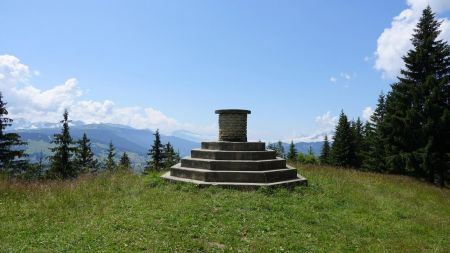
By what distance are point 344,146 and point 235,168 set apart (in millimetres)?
37860

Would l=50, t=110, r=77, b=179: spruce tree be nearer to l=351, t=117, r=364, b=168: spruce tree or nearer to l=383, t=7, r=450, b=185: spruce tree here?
l=383, t=7, r=450, b=185: spruce tree

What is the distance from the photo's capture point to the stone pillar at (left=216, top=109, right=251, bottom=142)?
16141 mm

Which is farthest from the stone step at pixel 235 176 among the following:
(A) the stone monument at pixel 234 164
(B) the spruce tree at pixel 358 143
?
(B) the spruce tree at pixel 358 143

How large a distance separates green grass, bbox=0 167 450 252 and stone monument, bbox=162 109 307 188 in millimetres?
927

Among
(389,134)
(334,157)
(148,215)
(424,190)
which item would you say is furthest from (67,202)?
(334,157)

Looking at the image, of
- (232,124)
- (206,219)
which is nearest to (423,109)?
(232,124)

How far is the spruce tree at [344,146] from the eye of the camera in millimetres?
48469

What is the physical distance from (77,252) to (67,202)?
4489 millimetres

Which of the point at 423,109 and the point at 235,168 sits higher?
the point at 423,109

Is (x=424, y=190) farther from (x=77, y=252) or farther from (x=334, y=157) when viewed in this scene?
(x=334, y=157)

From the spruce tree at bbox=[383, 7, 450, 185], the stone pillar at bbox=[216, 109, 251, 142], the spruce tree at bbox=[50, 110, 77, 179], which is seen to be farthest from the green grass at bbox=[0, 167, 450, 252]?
the spruce tree at bbox=[50, 110, 77, 179]

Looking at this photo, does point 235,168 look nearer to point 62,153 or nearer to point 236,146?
point 236,146

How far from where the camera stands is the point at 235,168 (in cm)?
1426

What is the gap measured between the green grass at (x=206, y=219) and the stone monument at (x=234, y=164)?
3.04 feet
